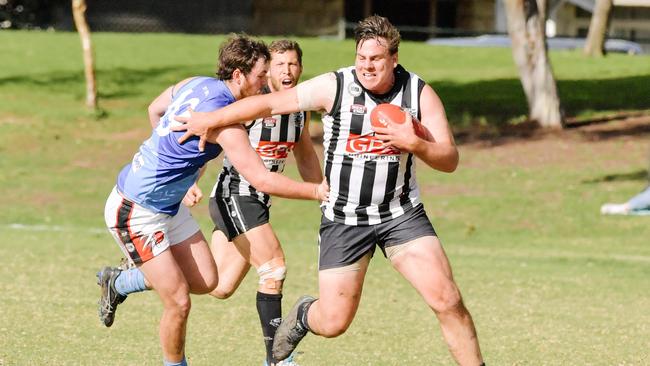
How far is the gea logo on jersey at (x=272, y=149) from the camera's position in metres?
8.55

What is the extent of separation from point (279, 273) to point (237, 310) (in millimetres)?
A: 2359

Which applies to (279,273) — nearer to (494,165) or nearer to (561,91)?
(494,165)

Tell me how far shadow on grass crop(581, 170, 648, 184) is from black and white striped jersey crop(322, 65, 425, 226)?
13.5 metres

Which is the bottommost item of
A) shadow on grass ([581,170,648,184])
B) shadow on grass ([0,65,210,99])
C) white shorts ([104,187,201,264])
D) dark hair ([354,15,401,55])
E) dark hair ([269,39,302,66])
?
shadow on grass ([0,65,210,99])

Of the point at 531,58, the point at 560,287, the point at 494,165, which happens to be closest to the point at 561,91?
the point at 531,58

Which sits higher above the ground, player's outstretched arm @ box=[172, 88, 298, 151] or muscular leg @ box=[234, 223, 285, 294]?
player's outstretched arm @ box=[172, 88, 298, 151]

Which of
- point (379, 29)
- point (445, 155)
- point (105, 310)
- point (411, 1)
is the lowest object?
point (411, 1)

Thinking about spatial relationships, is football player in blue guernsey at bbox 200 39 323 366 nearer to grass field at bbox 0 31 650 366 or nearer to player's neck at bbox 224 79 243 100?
grass field at bbox 0 31 650 366

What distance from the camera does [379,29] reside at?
6824 millimetres

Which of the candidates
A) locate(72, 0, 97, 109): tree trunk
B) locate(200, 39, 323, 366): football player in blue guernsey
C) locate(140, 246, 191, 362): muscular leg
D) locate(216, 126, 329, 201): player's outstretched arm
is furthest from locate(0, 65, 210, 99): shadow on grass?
locate(216, 126, 329, 201): player's outstretched arm

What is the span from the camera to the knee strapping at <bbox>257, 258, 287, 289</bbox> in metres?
8.36

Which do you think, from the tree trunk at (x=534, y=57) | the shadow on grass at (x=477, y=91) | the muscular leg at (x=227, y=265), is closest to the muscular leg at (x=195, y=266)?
the muscular leg at (x=227, y=265)

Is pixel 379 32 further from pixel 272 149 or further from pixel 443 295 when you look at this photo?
pixel 272 149

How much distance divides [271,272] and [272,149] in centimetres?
89
